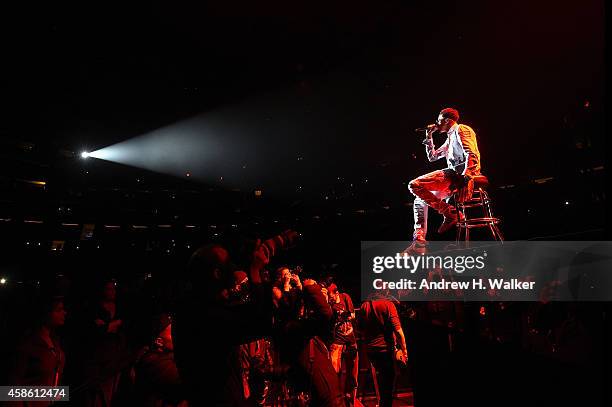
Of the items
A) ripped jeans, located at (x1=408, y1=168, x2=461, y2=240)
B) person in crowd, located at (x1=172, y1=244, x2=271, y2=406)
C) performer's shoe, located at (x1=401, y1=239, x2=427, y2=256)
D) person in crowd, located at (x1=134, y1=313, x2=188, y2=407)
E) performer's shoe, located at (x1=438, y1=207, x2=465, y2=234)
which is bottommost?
person in crowd, located at (x1=134, y1=313, x2=188, y2=407)

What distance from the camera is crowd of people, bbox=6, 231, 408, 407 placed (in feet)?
8.11

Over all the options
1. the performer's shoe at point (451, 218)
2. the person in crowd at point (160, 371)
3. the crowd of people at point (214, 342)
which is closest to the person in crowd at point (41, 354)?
the crowd of people at point (214, 342)

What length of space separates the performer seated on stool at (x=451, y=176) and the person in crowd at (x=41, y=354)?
538cm

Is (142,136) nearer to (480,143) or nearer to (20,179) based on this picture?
(20,179)

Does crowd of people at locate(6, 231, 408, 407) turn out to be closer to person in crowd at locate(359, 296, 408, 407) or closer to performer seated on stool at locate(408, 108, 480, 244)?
person in crowd at locate(359, 296, 408, 407)

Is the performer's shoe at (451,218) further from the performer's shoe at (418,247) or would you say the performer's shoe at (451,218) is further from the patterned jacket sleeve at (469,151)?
the patterned jacket sleeve at (469,151)

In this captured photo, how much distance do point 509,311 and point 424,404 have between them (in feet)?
5.19

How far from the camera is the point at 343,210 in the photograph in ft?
34.7

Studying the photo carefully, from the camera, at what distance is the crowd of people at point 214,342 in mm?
2473

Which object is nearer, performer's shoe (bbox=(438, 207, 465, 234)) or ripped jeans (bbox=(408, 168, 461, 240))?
ripped jeans (bbox=(408, 168, 461, 240))

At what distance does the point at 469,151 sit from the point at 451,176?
1.45ft

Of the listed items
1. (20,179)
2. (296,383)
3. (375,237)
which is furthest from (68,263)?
(296,383)

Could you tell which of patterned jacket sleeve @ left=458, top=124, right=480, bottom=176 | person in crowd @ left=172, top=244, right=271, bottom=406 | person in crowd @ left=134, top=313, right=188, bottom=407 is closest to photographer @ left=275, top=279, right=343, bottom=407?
person in crowd @ left=134, top=313, right=188, bottom=407

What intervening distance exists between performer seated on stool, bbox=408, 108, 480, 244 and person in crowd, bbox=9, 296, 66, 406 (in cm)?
538
